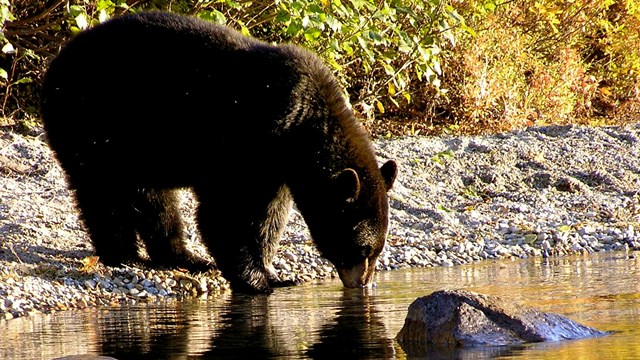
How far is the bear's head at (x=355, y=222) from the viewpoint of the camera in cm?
805

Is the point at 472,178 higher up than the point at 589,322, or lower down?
higher up

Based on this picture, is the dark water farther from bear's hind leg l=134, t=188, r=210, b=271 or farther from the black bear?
bear's hind leg l=134, t=188, r=210, b=271

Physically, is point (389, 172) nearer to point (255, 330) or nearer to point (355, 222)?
point (355, 222)

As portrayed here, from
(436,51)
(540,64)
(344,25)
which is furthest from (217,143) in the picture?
(540,64)

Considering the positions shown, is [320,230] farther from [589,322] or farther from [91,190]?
[589,322]

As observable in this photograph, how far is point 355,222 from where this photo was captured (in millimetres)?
8117

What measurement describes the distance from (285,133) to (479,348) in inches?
115

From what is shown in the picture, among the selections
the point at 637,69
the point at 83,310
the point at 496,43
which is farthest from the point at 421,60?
the point at 637,69

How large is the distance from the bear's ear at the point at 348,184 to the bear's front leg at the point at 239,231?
61cm

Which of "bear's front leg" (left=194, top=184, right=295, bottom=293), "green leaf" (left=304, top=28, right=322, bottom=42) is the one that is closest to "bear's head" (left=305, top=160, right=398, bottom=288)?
"bear's front leg" (left=194, top=184, right=295, bottom=293)

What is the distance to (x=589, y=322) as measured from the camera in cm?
619

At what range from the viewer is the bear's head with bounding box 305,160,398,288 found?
26.4ft

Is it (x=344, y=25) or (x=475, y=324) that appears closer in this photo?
(x=475, y=324)

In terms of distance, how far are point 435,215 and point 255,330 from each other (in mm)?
5498
